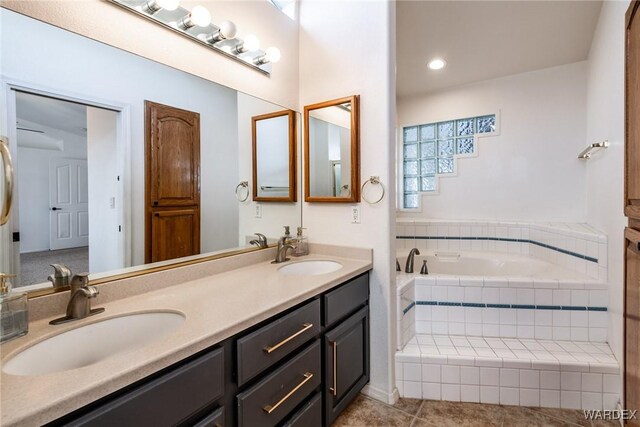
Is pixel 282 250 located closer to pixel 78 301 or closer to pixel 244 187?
pixel 244 187

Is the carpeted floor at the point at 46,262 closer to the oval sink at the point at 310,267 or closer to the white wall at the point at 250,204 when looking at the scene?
the white wall at the point at 250,204

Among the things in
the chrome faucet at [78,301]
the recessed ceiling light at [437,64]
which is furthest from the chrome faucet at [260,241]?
the recessed ceiling light at [437,64]

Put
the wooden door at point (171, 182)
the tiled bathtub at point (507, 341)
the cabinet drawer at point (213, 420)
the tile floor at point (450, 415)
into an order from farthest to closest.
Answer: the tiled bathtub at point (507, 341) < the tile floor at point (450, 415) < the wooden door at point (171, 182) < the cabinet drawer at point (213, 420)

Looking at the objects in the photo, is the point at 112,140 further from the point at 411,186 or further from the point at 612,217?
the point at 411,186

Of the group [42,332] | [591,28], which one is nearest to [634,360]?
[42,332]

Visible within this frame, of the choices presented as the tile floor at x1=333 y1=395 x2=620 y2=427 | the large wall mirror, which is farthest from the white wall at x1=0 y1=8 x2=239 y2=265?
the tile floor at x1=333 y1=395 x2=620 y2=427

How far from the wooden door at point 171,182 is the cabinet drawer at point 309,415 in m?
0.90

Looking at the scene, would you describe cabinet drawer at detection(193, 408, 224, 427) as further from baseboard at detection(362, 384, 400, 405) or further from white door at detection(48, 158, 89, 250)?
baseboard at detection(362, 384, 400, 405)

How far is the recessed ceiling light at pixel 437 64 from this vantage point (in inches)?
122

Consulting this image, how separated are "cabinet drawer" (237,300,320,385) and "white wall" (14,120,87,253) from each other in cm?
80

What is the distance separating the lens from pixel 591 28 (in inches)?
101

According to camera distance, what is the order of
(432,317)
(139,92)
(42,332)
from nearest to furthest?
1. (42,332)
2. (139,92)
3. (432,317)

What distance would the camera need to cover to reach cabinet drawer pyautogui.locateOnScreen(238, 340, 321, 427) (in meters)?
1.01

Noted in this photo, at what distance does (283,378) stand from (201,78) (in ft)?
4.86
